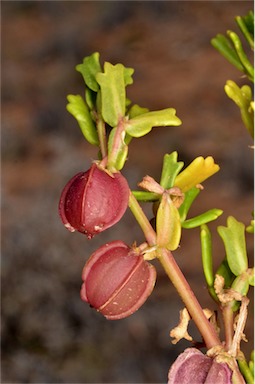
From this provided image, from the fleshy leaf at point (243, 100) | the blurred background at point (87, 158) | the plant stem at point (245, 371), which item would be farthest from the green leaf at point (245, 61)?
the blurred background at point (87, 158)

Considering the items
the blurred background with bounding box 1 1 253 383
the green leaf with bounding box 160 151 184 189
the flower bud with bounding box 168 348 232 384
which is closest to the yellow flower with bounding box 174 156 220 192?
the green leaf with bounding box 160 151 184 189

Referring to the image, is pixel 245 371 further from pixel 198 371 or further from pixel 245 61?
pixel 245 61

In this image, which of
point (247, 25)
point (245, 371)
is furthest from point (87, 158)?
point (245, 371)

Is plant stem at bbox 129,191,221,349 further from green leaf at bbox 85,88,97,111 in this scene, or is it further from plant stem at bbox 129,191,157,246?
green leaf at bbox 85,88,97,111

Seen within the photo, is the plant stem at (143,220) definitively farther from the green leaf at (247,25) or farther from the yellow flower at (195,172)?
the green leaf at (247,25)

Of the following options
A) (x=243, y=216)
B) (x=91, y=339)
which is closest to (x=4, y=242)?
(x=91, y=339)

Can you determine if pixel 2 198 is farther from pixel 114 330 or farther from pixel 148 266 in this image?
pixel 148 266
